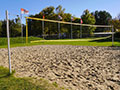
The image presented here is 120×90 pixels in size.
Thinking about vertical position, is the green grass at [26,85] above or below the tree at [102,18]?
below

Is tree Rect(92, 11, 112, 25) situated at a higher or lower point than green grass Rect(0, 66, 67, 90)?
higher

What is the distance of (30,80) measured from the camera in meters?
2.40

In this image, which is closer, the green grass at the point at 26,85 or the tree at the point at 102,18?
the green grass at the point at 26,85

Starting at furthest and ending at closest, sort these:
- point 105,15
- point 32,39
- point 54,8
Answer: point 105,15, point 54,8, point 32,39

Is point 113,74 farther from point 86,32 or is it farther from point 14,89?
point 86,32

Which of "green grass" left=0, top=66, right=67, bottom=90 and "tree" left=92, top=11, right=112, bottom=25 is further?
"tree" left=92, top=11, right=112, bottom=25

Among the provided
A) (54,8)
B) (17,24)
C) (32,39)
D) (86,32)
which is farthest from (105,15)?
(32,39)

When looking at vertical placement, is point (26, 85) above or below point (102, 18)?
below

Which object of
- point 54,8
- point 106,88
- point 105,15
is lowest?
point 106,88

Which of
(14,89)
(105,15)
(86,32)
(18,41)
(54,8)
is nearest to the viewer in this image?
(14,89)

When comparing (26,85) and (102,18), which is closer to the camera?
(26,85)

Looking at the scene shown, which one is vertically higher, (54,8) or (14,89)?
(54,8)

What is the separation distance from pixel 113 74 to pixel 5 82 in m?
2.52

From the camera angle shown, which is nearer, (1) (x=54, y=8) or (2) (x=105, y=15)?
(1) (x=54, y=8)
